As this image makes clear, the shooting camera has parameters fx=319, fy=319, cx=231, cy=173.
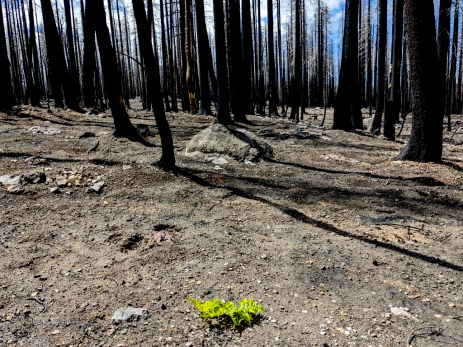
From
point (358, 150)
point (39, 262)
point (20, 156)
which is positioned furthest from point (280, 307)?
point (358, 150)

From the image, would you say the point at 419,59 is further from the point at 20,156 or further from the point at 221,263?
the point at 20,156

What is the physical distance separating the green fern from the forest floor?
0.07 metres

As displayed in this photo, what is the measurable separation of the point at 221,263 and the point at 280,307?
26.6 inches

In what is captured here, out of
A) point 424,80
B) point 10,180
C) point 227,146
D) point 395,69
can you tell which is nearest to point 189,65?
point 395,69

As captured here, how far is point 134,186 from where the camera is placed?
419 centimetres

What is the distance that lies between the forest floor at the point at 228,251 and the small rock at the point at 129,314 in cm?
5

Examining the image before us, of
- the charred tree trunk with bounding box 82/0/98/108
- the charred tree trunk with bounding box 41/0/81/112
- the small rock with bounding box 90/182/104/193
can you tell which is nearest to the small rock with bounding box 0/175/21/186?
the small rock with bounding box 90/182/104/193

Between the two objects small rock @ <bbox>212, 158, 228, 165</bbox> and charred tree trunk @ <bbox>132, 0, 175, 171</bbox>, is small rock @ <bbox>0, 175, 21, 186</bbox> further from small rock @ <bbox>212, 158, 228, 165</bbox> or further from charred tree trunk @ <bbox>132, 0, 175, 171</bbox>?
small rock @ <bbox>212, 158, 228, 165</bbox>

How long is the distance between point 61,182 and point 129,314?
2569 mm

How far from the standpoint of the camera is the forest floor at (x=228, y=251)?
2.01 m

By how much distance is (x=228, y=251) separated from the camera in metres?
2.88

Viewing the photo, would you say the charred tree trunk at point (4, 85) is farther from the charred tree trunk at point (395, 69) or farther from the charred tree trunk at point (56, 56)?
the charred tree trunk at point (395, 69)

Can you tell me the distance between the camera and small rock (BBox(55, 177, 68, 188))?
401cm

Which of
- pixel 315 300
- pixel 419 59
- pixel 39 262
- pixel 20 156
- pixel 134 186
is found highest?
pixel 419 59
